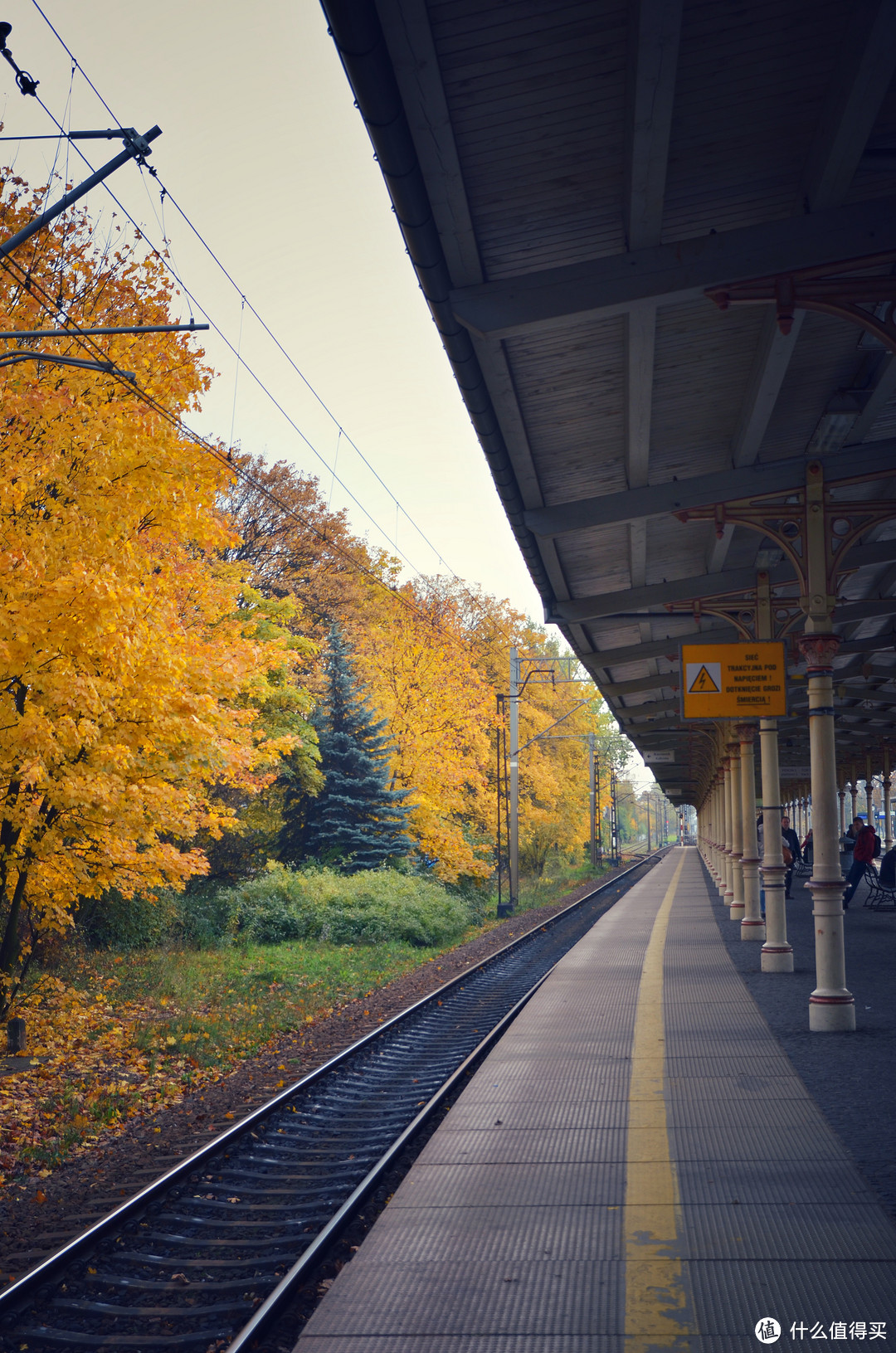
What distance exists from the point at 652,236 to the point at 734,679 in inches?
241

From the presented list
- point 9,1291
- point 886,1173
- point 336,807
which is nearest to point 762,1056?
point 886,1173

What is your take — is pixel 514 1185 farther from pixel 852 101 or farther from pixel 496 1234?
pixel 852 101

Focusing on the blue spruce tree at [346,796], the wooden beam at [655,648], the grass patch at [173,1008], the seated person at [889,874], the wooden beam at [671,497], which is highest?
the wooden beam at [671,497]

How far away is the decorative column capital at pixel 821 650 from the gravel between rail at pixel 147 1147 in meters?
6.33

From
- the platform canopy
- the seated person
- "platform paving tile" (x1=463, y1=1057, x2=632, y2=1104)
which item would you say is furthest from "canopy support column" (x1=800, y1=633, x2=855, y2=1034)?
the seated person

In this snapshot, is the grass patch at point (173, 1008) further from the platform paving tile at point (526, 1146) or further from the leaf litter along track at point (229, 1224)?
the platform paving tile at point (526, 1146)

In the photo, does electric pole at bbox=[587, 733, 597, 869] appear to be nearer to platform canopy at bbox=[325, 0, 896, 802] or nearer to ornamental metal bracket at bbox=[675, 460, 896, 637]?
ornamental metal bracket at bbox=[675, 460, 896, 637]

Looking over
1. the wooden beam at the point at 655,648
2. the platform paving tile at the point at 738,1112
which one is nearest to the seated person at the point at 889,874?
the wooden beam at the point at 655,648

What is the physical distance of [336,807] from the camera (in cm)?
2780

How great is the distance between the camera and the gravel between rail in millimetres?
6152

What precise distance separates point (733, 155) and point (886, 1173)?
216 inches

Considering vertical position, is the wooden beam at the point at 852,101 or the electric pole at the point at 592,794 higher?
the wooden beam at the point at 852,101

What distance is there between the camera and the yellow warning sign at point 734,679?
1123 cm

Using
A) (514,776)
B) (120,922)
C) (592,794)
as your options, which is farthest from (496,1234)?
(592,794)
